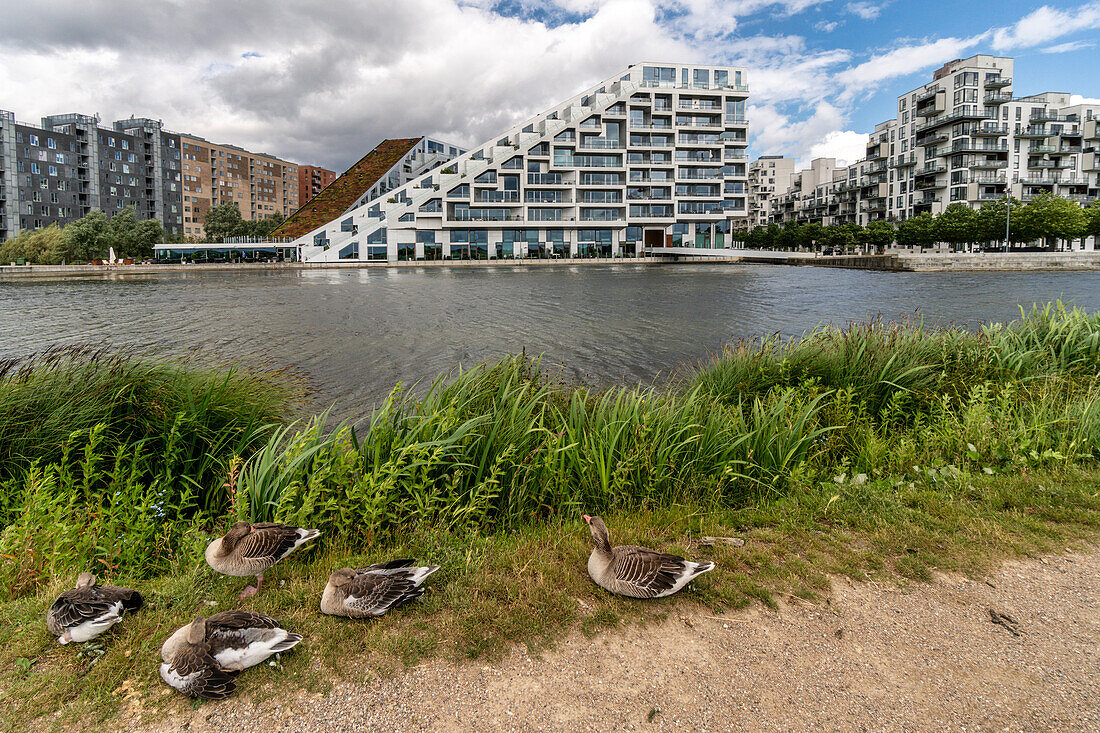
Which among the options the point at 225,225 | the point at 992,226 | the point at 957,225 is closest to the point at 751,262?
the point at 957,225

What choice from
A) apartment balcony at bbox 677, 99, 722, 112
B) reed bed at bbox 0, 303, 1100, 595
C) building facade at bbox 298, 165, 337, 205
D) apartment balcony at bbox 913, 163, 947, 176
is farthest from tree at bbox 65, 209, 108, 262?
building facade at bbox 298, 165, 337, 205

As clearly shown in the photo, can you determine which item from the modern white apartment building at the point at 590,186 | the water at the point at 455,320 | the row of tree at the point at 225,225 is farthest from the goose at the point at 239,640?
the row of tree at the point at 225,225

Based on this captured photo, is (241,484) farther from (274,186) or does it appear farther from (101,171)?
(274,186)

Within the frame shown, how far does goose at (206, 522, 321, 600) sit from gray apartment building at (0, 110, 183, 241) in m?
104

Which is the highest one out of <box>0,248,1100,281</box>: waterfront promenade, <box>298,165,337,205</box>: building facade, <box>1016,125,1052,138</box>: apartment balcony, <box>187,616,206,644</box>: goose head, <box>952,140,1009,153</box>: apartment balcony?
<box>298,165,337,205</box>: building facade

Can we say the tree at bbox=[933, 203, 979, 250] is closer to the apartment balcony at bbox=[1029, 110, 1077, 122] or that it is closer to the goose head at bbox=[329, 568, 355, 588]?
the apartment balcony at bbox=[1029, 110, 1077, 122]

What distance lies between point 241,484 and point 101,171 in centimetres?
12940

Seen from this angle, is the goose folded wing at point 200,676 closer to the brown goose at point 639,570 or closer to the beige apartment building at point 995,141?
the brown goose at point 639,570

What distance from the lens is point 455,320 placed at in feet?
69.3

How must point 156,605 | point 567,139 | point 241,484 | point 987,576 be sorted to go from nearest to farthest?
point 156,605 < point 987,576 < point 241,484 < point 567,139

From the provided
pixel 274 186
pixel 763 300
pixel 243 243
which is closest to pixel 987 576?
pixel 763 300

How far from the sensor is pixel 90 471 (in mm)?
4855

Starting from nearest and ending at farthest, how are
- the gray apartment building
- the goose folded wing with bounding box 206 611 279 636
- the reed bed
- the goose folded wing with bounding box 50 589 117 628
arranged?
the goose folded wing with bounding box 206 611 279 636 → the goose folded wing with bounding box 50 589 117 628 → the reed bed → the gray apartment building

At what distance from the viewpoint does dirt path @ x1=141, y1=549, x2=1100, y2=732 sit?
2.72 m
